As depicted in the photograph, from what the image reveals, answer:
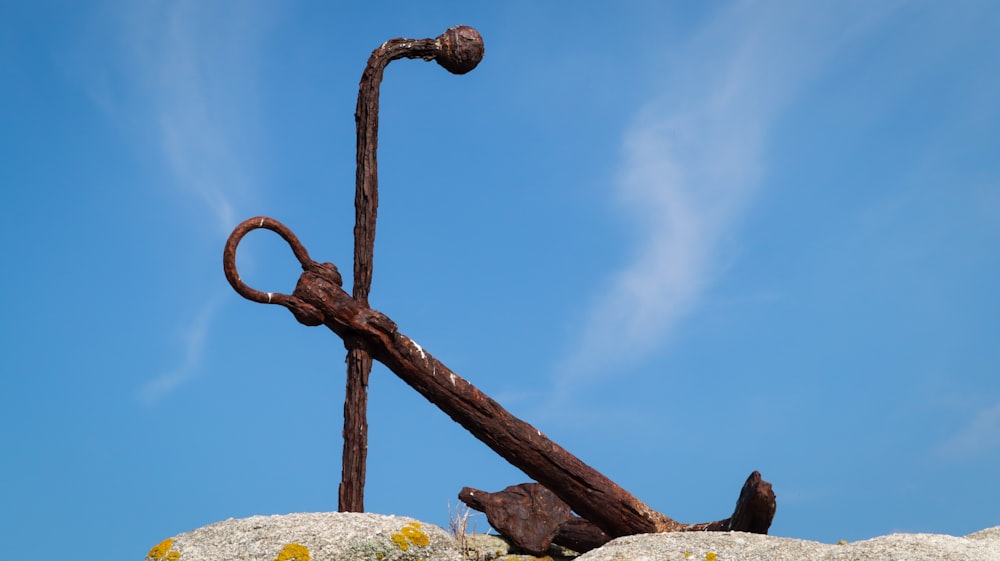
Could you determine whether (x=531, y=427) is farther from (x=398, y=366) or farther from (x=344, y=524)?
(x=344, y=524)

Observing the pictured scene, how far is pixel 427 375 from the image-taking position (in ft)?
28.9

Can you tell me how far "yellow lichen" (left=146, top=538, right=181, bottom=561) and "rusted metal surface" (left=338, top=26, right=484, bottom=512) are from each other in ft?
5.04

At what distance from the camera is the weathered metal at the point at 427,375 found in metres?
8.73

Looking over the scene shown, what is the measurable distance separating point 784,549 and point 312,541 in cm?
377

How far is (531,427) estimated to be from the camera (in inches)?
358

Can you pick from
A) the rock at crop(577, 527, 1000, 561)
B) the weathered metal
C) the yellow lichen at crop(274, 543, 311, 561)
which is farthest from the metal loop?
the rock at crop(577, 527, 1000, 561)

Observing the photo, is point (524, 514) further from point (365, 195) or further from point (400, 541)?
point (365, 195)

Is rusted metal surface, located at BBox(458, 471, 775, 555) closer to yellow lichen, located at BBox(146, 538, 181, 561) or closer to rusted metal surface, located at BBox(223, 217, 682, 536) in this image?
rusted metal surface, located at BBox(223, 217, 682, 536)

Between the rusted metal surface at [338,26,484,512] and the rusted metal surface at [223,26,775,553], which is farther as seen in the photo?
the rusted metal surface at [338,26,484,512]

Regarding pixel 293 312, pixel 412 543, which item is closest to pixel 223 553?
pixel 412 543

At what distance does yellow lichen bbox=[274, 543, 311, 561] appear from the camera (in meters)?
7.56

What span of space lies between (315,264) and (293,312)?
1.67 ft

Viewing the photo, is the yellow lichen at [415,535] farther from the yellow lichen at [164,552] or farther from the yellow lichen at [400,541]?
the yellow lichen at [164,552]

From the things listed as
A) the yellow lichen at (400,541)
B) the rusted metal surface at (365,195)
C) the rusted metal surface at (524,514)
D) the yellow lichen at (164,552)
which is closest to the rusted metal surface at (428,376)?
the rusted metal surface at (365,195)
